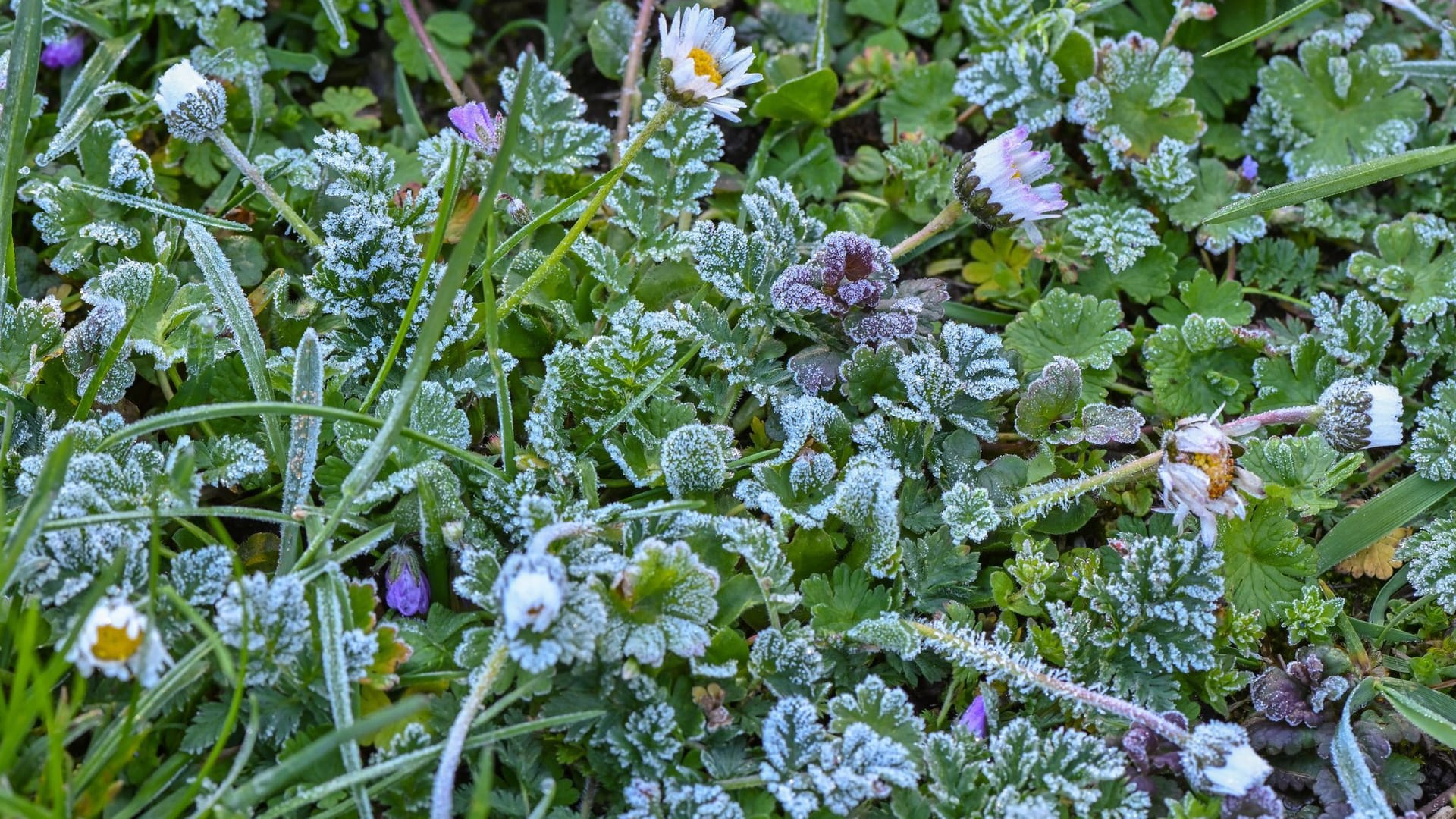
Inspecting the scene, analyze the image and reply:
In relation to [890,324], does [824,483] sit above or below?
below

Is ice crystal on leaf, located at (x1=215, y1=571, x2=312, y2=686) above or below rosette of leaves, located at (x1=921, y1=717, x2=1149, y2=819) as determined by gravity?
above

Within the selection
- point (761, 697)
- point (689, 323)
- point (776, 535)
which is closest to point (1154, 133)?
point (689, 323)

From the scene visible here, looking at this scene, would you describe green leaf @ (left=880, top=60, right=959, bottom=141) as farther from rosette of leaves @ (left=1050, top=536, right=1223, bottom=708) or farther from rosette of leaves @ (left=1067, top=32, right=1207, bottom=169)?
rosette of leaves @ (left=1050, top=536, right=1223, bottom=708)

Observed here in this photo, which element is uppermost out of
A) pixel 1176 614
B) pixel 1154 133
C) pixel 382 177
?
pixel 382 177

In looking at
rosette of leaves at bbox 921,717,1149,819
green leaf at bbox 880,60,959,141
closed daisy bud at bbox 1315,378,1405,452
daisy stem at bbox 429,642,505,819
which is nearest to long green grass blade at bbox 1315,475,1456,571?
closed daisy bud at bbox 1315,378,1405,452

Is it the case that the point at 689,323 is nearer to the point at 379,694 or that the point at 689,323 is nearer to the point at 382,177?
the point at 382,177
